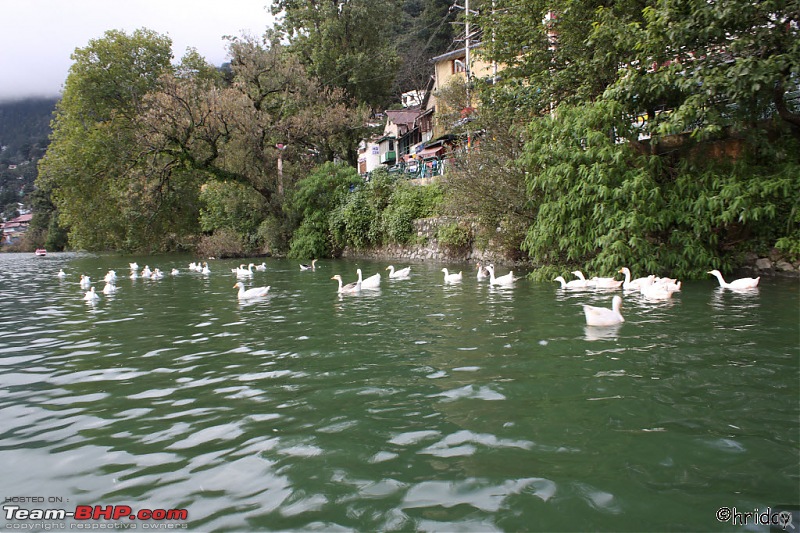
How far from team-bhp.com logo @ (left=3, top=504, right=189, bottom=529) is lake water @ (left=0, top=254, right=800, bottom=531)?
0.18 ft

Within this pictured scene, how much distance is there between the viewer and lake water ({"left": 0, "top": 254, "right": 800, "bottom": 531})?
3.47m

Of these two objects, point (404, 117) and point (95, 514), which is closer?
point (95, 514)

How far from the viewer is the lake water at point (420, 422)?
3.47 m

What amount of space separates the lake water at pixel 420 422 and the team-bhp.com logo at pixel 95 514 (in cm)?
5

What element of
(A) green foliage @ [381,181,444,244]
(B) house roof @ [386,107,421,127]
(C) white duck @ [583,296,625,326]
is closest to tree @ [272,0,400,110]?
(B) house roof @ [386,107,421,127]

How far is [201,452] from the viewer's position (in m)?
4.39

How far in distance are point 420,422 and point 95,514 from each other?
2.56 metres

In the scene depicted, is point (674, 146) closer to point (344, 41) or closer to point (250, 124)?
point (250, 124)

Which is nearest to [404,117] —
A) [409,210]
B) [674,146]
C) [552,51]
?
[409,210]

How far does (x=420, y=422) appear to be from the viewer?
15.9ft

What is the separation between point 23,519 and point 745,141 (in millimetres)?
17147

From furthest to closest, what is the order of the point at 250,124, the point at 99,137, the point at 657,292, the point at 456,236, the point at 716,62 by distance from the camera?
the point at 99,137, the point at 250,124, the point at 456,236, the point at 716,62, the point at 657,292

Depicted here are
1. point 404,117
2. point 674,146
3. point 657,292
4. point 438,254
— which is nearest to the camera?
point 657,292

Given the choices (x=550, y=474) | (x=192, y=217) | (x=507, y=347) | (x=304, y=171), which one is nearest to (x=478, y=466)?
(x=550, y=474)
